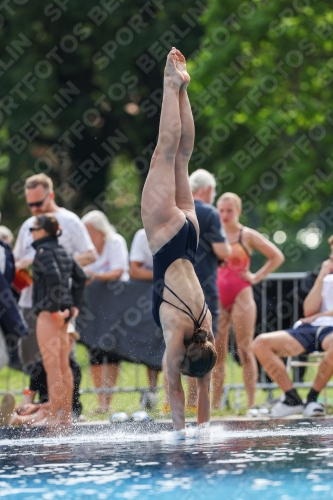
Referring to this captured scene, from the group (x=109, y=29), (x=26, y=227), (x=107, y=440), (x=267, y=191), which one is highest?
(x=109, y=29)

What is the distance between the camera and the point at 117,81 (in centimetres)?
2916

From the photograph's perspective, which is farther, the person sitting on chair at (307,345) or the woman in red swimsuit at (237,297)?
the woman in red swimsuit at (237,297)

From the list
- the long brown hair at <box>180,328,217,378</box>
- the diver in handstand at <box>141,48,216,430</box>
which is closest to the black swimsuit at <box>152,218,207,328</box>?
the diver in handstand at <box>141,48,216,430</box>

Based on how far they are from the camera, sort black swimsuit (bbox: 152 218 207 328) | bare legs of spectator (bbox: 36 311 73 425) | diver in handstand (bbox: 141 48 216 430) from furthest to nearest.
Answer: bare legs of spectator (bbox: 36 311 73 425), black swimsuit (bbox: 152 218 207 328), diver in handstand (bbox: 141 48 216 430)

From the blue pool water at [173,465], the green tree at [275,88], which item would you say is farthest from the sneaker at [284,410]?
the green tree at [275,88]

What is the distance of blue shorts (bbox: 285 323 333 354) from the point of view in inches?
426

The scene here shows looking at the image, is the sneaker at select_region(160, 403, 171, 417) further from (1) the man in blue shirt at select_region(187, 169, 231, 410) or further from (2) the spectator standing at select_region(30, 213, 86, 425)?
(2) the spectator standing at select_region(30, 213, 86, 425)

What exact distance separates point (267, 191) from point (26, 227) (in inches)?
598

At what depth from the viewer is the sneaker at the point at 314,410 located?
10352mm

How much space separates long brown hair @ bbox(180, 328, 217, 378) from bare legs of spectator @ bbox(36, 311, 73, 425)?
106 inches

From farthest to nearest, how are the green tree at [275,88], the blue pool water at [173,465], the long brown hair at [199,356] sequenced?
the green tree at [275,88] < the long brown hair at [199,356] < the blue pool water at [173,465]

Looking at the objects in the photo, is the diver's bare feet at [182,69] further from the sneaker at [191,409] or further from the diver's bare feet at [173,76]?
the sneaker at [191,409]

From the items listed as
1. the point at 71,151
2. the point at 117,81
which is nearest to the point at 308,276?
the point at 117,81

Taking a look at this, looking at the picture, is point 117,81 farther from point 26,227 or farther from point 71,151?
point 26,227
